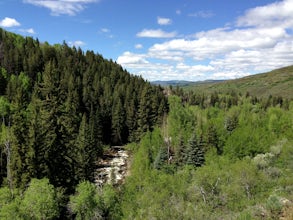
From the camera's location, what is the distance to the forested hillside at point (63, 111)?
44.5m

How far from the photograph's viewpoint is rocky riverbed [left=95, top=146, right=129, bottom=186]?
67.3 m

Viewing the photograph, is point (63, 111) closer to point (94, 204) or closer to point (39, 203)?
point (94, 204)

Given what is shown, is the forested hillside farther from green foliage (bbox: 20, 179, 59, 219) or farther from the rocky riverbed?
green foliage (bbox: 20, 179, 59, 219)

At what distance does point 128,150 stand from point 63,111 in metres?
51.9

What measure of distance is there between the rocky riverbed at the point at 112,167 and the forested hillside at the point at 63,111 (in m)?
3.29

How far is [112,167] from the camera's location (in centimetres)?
7781

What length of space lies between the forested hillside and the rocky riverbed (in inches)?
130

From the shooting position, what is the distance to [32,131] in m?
43.7

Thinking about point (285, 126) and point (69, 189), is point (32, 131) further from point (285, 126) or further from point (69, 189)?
point (285, 126)

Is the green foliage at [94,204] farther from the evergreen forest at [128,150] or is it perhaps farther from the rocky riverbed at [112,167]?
the rocky riverbed at [112,167]

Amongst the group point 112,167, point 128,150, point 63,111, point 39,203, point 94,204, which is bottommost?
point 112,167

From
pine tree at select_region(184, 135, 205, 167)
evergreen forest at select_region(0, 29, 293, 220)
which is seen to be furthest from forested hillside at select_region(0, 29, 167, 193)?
pine tree at select_region(184, 135, 205, 167)

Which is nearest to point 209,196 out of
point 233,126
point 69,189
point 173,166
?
point 69,189

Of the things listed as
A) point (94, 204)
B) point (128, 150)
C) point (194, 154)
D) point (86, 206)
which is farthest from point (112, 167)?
point (86, 206)
